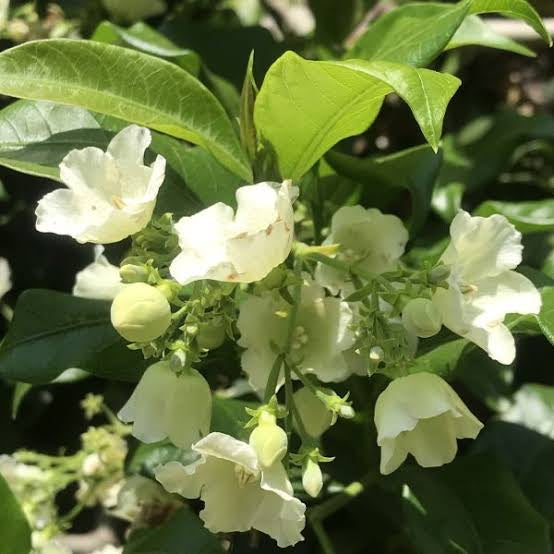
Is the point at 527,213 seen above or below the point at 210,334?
below

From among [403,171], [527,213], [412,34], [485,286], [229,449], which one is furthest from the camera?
[527,213]

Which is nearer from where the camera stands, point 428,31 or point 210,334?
point 210,334

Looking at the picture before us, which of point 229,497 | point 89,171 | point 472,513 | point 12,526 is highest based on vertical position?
point 89,171

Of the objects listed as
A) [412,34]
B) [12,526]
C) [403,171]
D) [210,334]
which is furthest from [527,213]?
[12,526]

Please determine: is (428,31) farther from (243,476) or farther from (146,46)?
(243,476)

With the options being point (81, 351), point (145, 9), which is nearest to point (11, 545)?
point (81, 351)

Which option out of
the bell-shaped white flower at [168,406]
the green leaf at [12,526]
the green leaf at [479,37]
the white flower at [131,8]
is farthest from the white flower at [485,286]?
the white flower at [131,8]

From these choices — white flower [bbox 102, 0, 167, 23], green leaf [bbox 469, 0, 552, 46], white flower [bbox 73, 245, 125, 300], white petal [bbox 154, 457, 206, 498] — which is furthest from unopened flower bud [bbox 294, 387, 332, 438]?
white flower [bbox 102, 0, 167, 23]

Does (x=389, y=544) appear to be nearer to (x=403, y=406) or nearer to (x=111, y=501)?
(x=111, y=501)
